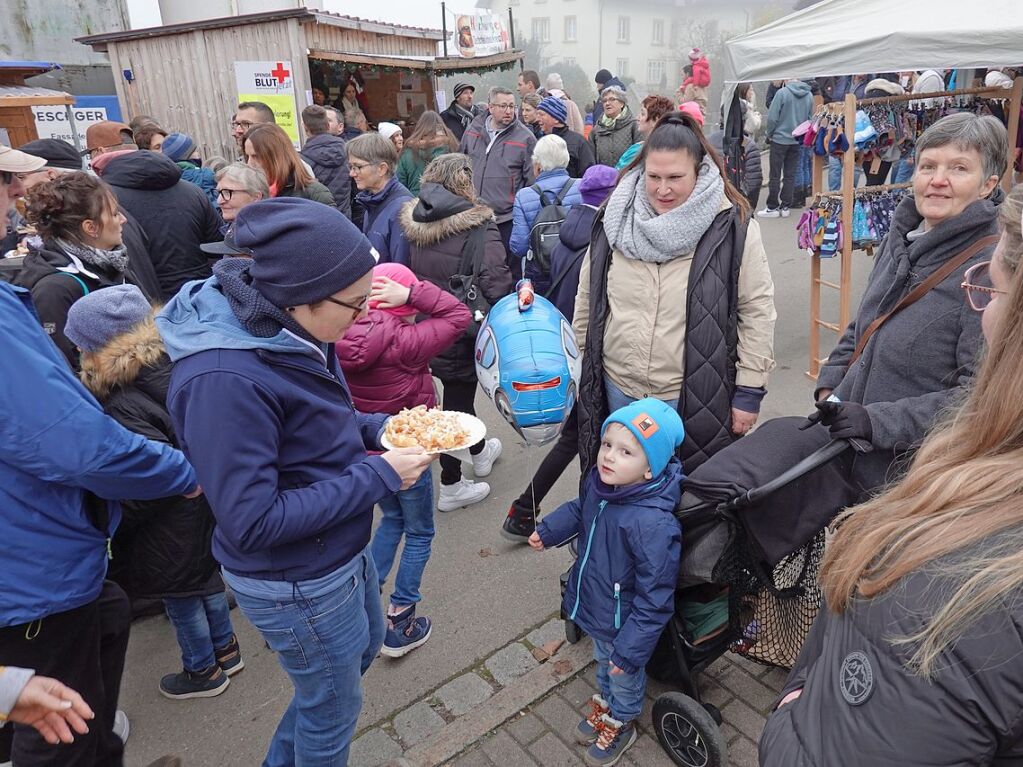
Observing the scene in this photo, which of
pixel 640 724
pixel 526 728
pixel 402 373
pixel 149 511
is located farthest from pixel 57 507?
pixel 640 724

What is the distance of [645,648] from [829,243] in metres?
4.24

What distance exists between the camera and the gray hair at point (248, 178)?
4.09 metres

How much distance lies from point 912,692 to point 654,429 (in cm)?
152

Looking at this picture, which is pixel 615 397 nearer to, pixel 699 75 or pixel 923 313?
pixel 923 313

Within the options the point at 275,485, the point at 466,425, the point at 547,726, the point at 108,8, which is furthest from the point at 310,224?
the point at 108,8

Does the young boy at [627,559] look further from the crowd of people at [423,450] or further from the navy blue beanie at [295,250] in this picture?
the navy blue beanie at [295,250]

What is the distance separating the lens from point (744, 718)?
285 cm

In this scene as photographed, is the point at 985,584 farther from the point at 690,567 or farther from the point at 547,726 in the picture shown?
the point at 547,726

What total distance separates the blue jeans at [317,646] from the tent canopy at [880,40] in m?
4.71

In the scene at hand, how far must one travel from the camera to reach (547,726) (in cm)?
291

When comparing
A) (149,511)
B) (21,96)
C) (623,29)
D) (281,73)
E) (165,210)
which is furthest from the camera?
(623,29)

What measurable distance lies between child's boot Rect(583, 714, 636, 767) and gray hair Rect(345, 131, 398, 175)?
3383mm

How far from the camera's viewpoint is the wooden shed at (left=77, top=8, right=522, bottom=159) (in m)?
9.02

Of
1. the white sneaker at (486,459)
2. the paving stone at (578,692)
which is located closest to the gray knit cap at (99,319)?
the paving stone at (578,692)
